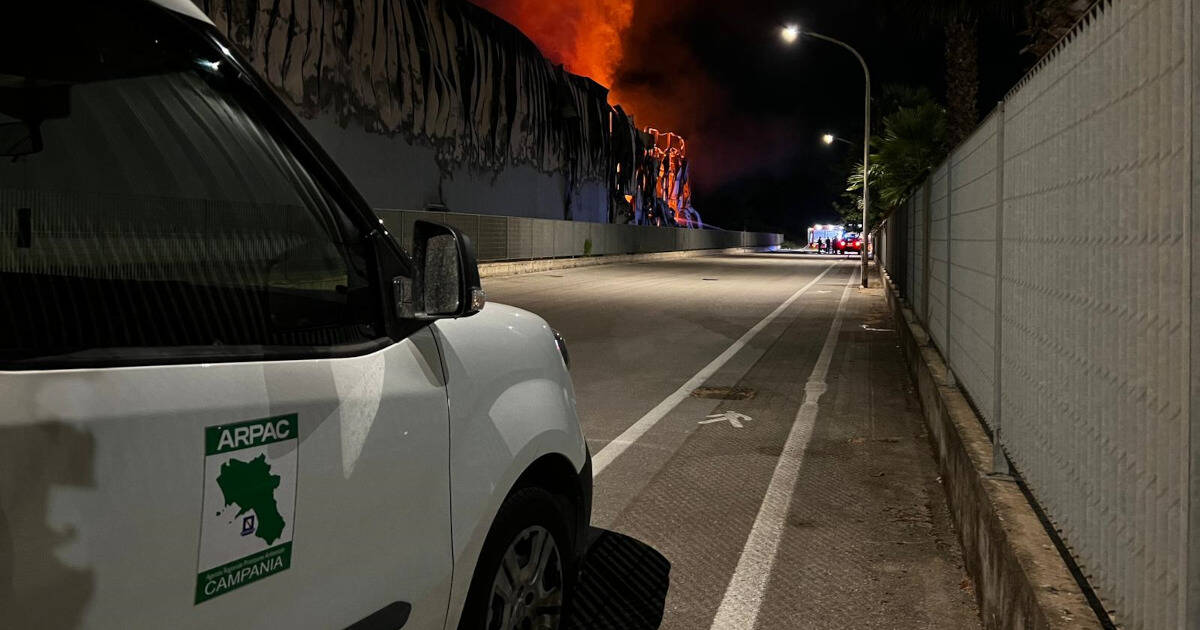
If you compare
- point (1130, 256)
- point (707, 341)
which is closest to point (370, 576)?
point (1130, 256)

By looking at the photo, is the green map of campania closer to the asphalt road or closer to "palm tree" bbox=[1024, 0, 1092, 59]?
the asphalt road

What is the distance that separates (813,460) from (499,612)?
416 cm

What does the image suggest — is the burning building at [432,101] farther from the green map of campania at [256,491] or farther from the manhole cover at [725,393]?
the green map of campania at [256,491]

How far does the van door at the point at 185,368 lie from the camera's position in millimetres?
1565

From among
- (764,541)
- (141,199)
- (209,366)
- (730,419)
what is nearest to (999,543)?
(764,541)

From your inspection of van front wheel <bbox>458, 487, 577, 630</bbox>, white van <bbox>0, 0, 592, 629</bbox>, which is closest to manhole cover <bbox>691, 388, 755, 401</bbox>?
van front wheel <bbox>458, 487, 577, 630</bbox>

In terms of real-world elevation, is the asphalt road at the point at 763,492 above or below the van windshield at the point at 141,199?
below

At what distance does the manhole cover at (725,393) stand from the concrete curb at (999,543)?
290 cm

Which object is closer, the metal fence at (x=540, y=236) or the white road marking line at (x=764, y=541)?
the white road marking line at (x=764, y=541)

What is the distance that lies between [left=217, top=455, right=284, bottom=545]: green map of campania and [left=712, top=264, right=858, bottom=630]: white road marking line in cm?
235

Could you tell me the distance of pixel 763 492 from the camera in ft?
19.3

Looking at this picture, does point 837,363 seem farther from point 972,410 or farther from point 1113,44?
point 1113,44

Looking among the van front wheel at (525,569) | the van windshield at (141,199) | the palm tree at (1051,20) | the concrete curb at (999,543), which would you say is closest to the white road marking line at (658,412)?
the concrete curb at (999,543)

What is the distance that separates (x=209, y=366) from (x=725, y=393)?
7.78 m
